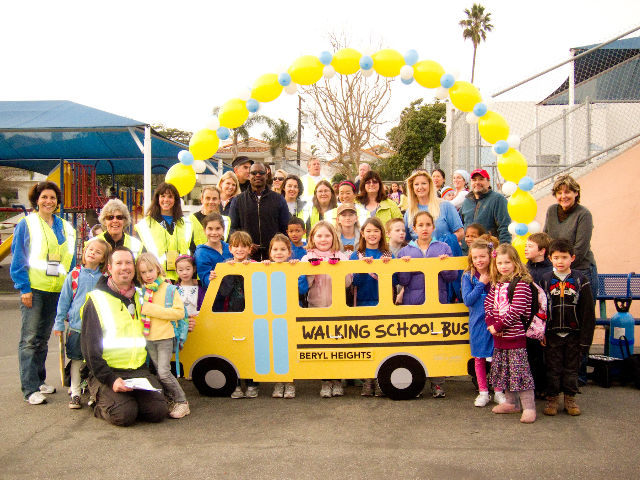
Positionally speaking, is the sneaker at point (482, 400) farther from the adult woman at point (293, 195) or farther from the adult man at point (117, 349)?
the adult woman at point (293, 195)

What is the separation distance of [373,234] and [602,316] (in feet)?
10.1

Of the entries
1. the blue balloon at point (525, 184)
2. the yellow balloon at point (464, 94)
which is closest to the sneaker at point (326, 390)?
the blue balloon at point (525, 184)

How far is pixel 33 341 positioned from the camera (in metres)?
5.10

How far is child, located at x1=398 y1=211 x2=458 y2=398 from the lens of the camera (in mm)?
5066

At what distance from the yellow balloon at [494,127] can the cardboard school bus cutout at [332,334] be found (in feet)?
6.70

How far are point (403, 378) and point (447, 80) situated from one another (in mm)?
3437

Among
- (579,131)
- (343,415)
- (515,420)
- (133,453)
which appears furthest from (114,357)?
(579,131)

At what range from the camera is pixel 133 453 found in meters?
3.84

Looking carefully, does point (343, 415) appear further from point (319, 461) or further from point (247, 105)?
point (247, 105)

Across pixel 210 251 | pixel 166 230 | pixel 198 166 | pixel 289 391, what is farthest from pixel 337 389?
pixel 198 166

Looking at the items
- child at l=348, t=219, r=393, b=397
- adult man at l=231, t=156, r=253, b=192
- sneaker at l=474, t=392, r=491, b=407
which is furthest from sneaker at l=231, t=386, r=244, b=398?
adult man at l=231, t=156, r=253, b=192

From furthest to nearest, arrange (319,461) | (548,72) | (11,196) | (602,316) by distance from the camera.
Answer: (11,196) < (548,72) < (602,316) < (319,461)

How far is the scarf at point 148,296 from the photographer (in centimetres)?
472

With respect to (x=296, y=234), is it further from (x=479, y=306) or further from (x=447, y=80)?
(x=447, y=80)
